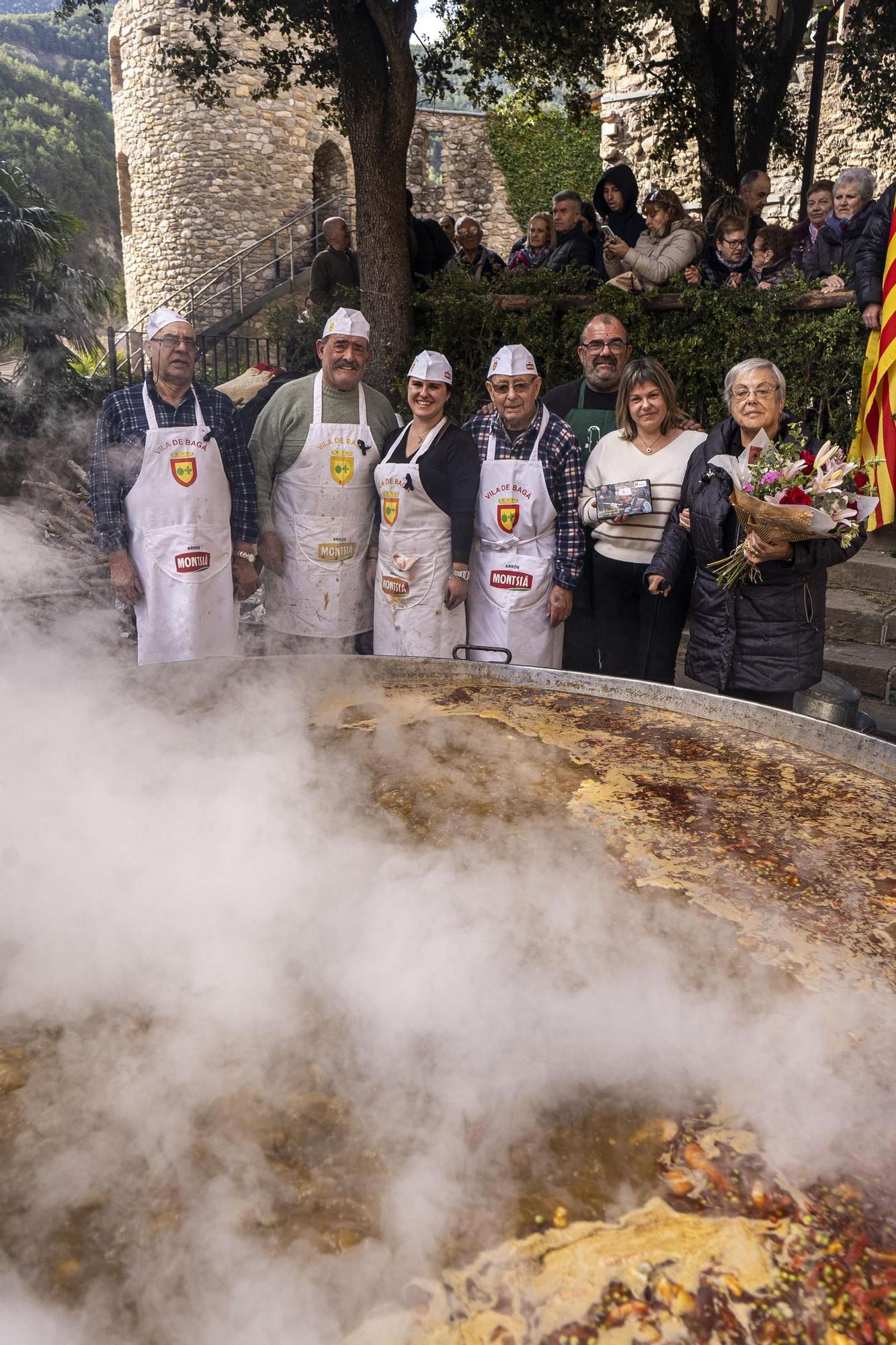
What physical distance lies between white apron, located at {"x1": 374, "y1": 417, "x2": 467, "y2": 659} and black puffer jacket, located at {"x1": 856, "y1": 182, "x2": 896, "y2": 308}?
10.7 ft

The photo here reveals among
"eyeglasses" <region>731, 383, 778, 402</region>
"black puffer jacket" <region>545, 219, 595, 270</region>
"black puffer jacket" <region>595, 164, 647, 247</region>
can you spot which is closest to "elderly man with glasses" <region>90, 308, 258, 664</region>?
"eyeglasses" <region>731, 383, 778, 402</region>

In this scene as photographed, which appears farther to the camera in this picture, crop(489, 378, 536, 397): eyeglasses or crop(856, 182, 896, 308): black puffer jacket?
crop(856, 182, 896, 308): black puffer jacket

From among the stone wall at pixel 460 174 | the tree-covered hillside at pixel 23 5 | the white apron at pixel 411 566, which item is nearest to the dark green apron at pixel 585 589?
the white apron at pixel 411 566

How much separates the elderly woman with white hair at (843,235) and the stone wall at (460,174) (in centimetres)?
1699

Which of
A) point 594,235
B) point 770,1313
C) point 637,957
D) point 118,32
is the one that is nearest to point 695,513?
point 637,957

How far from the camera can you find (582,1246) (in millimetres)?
1209

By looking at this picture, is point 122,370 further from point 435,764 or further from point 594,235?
point 435,764

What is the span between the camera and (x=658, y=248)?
22.5 feet

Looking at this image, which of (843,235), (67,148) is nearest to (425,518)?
(843,235)

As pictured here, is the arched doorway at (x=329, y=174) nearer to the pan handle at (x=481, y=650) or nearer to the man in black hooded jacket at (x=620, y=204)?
the man in black hooded jacket at (x=620, y=204)

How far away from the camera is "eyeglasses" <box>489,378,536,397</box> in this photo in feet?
12.2

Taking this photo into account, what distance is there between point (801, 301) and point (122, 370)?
12.8 metres

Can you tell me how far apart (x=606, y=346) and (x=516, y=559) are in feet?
3.13

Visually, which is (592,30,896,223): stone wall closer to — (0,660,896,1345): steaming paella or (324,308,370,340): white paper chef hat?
(324,308,370,340): white paper chef hat
